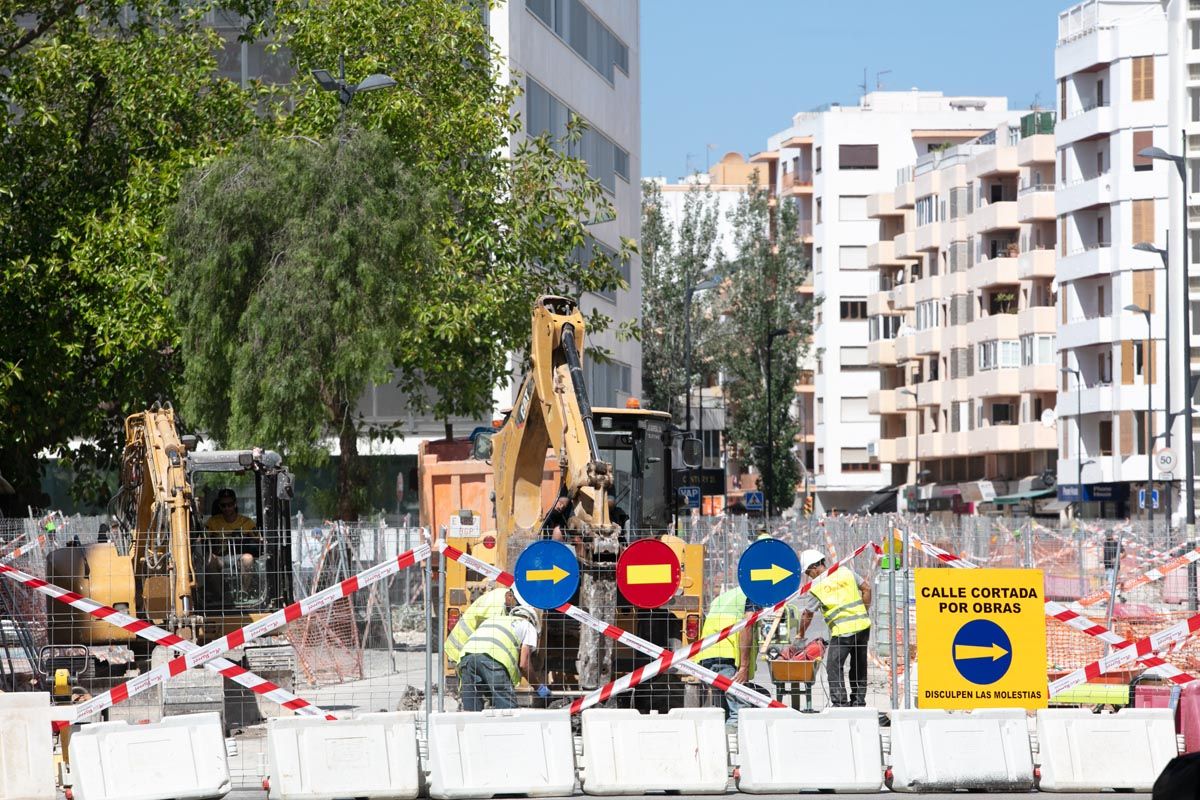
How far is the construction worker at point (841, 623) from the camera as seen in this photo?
17266mm

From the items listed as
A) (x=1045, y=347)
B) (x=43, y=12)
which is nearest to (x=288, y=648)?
(x=43, y=12)

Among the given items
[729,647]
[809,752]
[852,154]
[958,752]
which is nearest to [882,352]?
[852,154]

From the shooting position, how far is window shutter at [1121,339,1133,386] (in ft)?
251

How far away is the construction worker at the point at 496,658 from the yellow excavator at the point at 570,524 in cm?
114

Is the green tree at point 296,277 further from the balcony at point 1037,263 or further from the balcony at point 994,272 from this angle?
the balcony at point 994,272

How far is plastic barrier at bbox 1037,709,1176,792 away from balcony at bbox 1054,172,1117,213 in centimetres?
6545

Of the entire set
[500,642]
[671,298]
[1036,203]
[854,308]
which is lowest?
→ [500,642]

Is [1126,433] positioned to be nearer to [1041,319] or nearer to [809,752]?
[1041,319]

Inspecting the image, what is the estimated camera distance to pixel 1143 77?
249ft

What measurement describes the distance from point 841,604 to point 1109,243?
63.2m

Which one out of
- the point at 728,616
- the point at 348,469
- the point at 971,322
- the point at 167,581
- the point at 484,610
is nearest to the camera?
the point at 484,610

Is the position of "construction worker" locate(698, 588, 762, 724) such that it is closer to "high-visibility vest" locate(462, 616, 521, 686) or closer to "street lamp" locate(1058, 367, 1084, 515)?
"high-visibility vest" locate(462, 616, 521, 686)

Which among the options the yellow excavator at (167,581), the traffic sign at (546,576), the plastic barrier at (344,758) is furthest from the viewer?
the yellow excavator at (167,581)

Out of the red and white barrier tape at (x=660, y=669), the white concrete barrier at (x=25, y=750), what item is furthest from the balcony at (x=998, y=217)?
the white concrete barrier at (x=25, y=750)
